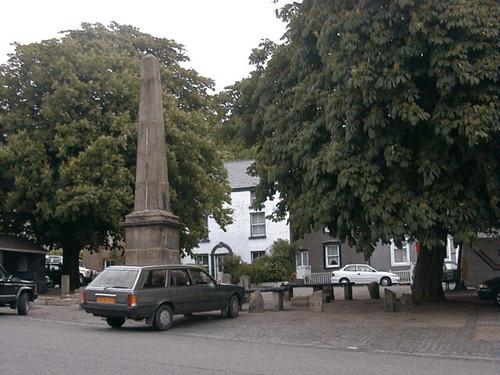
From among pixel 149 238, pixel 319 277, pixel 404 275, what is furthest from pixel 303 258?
pixel 149 238

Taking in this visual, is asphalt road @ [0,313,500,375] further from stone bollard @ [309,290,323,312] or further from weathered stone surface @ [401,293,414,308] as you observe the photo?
weathered stone surface @ [401,293,414,308]

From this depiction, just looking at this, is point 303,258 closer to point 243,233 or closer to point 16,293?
point 243,233

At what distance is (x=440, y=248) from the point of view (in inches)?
828

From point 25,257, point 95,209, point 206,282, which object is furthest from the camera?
point 25,257

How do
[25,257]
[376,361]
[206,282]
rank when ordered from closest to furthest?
[376,361] → [206,282] → [25,257]

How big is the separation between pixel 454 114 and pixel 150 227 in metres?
9.59

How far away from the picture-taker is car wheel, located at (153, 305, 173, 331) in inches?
610

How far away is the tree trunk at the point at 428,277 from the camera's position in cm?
2164

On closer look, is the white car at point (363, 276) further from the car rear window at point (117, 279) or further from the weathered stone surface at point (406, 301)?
the car rear window at point (117, 279)

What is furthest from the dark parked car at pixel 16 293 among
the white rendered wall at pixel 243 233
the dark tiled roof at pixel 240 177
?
the dark tiled roof at pixel 240 177

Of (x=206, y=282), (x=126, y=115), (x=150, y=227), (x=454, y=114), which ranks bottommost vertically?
(x=206, y=282)

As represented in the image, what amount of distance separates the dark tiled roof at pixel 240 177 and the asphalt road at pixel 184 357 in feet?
109

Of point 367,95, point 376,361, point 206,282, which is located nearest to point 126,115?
point 206,282

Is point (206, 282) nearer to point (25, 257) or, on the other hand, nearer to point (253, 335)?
point (253, 335)
